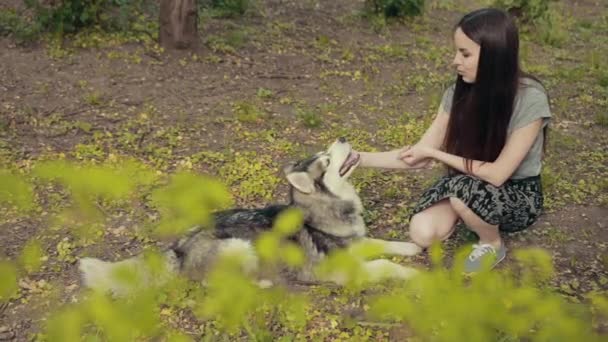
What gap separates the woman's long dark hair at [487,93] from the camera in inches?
140

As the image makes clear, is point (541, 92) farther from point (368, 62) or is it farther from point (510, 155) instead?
point (368, 62)

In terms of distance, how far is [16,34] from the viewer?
302 inches

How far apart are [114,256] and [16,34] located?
16.0 feet

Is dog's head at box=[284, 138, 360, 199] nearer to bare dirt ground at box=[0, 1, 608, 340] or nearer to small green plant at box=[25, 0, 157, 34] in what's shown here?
bare dirt ground at box=[0, 1, 608, 340]

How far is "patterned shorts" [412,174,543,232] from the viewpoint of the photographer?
12.9ft

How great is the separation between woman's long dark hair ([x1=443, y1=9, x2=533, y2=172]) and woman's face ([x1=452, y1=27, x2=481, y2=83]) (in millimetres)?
28

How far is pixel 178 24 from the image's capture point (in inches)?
303

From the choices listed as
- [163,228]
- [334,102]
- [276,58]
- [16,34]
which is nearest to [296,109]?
[334,102]

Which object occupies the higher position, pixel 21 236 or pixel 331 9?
pixel 331 9

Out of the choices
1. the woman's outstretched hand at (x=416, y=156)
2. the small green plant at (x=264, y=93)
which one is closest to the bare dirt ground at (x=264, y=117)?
the small green plant at (x=264, y=93)

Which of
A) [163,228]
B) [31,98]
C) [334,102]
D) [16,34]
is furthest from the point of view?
[16,34]

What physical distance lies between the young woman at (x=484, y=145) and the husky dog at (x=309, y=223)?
0.24 meters

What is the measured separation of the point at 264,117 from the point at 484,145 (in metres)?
3.21

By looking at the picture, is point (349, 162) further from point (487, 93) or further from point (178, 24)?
point (178, 24)
